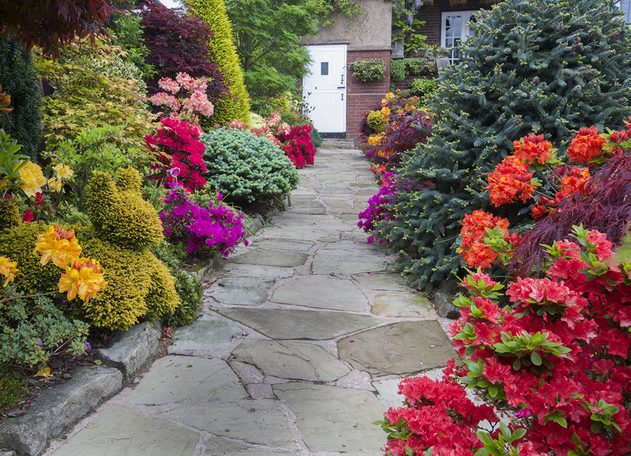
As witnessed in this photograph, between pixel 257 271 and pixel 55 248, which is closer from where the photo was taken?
pixel 55 248

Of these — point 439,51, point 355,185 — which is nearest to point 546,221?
point 355,185

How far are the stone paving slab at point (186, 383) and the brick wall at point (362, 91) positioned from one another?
11970mm

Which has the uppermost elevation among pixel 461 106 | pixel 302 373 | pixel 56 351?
pixel 461 106

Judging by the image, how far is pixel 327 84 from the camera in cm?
1429

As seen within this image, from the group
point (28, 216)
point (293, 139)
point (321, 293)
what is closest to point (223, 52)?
point (293, 139)

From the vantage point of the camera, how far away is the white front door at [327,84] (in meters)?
14.2

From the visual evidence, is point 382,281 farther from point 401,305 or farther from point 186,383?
point 186,383

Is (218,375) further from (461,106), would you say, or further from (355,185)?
(355,185)

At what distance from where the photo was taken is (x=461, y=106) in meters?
3.86

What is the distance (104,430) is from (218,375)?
63cm

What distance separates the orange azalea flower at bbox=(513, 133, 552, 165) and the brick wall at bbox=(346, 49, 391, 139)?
11.3m

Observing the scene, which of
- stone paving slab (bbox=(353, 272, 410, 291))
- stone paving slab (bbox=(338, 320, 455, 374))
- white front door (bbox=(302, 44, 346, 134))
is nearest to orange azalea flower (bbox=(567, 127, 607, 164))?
stone paving slab (bbox=(338, 320, 455, 374))

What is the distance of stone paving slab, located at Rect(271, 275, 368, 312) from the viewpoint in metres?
3.68

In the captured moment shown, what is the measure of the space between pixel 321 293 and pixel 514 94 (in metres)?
1.95
